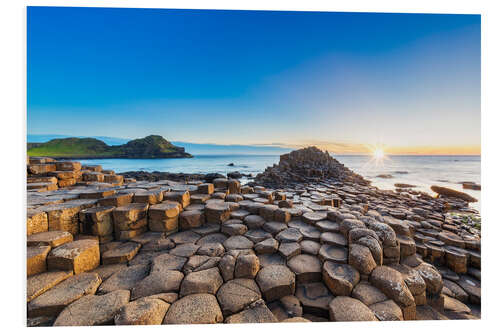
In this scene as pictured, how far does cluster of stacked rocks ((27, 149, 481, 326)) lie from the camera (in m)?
1.55

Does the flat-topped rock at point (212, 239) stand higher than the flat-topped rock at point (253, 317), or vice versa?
the flat-topped rock at point (212, 239)

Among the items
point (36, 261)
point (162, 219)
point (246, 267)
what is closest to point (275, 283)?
point (246, 267)

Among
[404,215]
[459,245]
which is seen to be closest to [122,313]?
[459,245]

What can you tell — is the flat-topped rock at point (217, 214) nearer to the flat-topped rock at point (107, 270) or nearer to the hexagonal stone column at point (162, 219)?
the hexagonal stone column at point (162, 219)

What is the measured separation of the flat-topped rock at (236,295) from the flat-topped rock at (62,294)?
3.92 ft

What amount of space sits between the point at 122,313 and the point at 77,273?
0.92 metres

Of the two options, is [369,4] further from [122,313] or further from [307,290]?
[122,313]

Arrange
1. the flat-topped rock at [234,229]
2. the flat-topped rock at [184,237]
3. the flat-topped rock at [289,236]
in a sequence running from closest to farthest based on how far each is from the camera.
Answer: the flat-topped rock at [289,236]
the flat-topped rock at [184,237]
the flat-topped rock at [234,229]

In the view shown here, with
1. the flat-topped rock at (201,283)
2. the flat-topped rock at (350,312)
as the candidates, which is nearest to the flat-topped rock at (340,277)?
the flat-topped rock at (350,312)

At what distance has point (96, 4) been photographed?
7.71ft

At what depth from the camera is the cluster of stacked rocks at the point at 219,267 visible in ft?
5.09
